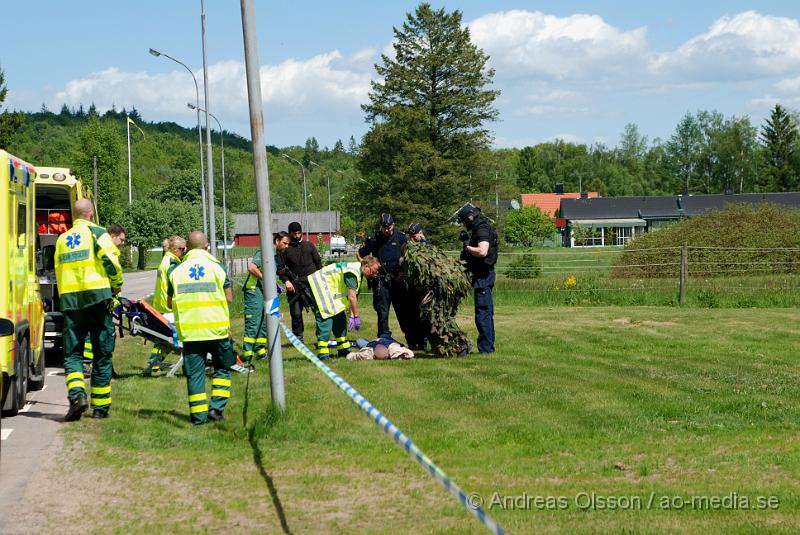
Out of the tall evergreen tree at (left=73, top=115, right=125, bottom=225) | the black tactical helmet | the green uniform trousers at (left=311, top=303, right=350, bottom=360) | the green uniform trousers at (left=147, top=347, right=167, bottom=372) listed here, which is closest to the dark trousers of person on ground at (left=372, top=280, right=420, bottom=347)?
the green uniform trousers at (left=311, top=303, right=350, bottom=360)

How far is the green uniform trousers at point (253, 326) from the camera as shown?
51.5ft

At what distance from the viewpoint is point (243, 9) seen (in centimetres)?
1002

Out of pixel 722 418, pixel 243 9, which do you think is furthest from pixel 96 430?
pixel 722 418

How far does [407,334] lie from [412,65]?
4887 cm

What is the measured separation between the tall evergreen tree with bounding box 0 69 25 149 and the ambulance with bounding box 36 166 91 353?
40.7m

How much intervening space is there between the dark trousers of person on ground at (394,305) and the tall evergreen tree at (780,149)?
380 feet

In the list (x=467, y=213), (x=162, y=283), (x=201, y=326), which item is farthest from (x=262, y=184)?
(x=467, y=213)

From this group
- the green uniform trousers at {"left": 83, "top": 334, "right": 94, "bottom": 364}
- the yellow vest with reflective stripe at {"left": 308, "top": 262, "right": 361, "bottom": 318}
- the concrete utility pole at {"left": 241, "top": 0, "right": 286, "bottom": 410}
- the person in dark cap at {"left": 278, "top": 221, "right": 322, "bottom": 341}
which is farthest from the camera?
the person in dark cap at {"left": 278, "top": 221, "right": 322, "bottom": 341}

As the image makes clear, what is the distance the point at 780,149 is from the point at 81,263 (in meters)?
123

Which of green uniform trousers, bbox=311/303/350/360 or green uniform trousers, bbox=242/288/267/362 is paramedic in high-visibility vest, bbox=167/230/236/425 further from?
green uniform trousers, bbox=242/288/267/362

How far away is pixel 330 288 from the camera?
14.5 m

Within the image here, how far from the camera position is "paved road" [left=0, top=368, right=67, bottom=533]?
A: 307 inches

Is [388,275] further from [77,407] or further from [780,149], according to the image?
[780,149]

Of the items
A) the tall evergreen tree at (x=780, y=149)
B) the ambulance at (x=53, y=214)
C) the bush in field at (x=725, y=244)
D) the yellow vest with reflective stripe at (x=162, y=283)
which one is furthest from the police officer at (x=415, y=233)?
the tall evergreen tree at (x=780, y=149)
